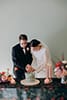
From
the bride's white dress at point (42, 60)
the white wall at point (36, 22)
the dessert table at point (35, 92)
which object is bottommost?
the dessert table at point (35, 92)

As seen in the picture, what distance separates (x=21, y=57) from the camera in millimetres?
3020

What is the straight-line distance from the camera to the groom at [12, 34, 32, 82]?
2911mm

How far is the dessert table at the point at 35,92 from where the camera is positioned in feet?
8.12

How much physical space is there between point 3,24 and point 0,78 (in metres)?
1.12

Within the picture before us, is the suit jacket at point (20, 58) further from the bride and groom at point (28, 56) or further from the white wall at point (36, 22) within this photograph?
the white wall at point (36, 22)

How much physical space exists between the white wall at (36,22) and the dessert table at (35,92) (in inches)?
43.8

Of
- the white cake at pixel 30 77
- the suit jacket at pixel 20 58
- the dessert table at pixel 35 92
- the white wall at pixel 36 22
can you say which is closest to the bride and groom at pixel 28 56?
the suit jacket at pixel 20 58

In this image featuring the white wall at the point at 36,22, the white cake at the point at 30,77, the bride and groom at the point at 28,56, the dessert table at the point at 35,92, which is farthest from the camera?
the white wall at the point at 36,22

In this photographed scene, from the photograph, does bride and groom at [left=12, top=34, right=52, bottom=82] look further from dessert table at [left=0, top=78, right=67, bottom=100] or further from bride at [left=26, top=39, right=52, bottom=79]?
dessert table at [left=0, top=78, right=67, bottom=100]

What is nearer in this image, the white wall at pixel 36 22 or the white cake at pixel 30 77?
the white cake at pixel 30 77

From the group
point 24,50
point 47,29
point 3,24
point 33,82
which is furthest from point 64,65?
point 3,24

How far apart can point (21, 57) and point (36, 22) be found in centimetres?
72

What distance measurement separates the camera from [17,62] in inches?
117

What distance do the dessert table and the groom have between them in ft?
1.19
